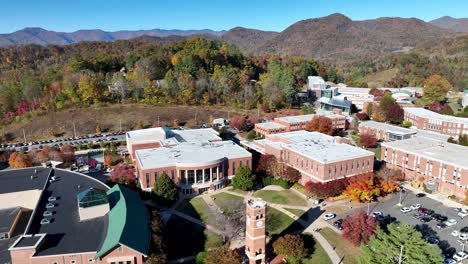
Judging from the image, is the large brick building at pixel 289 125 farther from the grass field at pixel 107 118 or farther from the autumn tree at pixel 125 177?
the autumn tree at pixel 125 177

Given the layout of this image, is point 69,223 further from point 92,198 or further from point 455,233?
point 455,233

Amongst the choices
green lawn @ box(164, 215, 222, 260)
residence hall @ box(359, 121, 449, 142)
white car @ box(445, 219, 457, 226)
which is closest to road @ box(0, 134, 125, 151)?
green lawn @ box(164, 215, 222, 260)

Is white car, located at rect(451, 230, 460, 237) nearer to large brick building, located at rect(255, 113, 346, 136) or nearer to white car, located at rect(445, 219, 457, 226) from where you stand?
white car, located at rect(445, 219, 457, 226)

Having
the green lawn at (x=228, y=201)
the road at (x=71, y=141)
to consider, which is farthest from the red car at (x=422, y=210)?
the road at (x=71, y=141)

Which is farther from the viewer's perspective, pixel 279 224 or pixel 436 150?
pixel 436 150

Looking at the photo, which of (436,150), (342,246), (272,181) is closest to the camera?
(342,246)

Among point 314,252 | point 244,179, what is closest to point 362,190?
point 314,252
